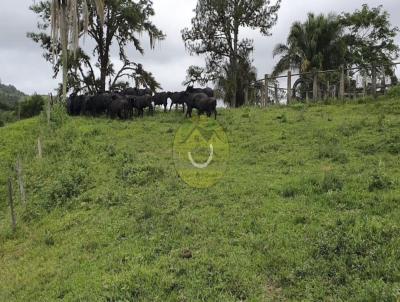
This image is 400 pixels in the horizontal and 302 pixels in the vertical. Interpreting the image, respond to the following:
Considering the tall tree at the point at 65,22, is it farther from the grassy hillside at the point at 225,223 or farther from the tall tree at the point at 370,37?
the tall tree at the point at 370,37

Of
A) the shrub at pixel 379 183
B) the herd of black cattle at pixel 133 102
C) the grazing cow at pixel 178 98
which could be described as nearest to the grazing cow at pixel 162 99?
the herd of black cattle at pixel 133 102

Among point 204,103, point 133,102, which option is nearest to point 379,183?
point 204,103

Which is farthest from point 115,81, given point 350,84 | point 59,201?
point 59,201

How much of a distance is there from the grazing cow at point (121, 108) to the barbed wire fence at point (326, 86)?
7220mm

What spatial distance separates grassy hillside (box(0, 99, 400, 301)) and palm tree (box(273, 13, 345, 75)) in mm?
13144

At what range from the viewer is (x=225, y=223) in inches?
322

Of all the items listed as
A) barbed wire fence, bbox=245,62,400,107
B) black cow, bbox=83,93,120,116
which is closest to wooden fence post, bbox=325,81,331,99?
barbed wire fence, bbox=245,62,400,107

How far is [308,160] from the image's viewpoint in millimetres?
11883

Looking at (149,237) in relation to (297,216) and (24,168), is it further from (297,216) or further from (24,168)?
(24,168)

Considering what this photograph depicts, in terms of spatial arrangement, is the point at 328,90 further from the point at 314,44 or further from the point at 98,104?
the point at 98,104

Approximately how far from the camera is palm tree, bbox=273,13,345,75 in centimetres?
2808
